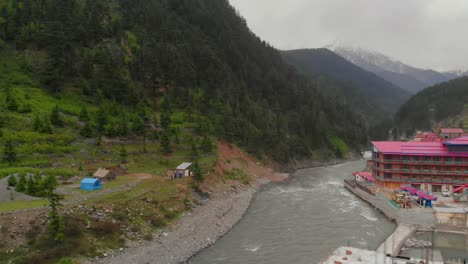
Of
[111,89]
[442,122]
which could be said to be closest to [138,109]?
[111,89]

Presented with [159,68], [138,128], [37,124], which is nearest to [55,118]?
[37,124]

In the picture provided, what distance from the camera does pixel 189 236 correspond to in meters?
43.0

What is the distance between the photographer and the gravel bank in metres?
35.6

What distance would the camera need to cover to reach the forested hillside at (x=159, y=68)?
85.6 meters

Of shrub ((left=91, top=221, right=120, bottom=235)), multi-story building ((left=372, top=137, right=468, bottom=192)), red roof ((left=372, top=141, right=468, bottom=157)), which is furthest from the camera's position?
red roof ((left=372, top=141, right=468, bottom=157))

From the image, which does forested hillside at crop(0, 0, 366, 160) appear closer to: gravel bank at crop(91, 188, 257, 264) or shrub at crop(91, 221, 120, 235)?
gravel bank at crop(91, 188, 257, 264)

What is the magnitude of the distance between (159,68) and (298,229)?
7539 cm

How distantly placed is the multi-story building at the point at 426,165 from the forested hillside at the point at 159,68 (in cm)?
4208

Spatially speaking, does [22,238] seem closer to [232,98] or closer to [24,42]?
[24,42]

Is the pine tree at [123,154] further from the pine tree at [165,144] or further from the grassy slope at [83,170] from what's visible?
the pine tree at [165,144]

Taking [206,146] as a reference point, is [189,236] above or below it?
below

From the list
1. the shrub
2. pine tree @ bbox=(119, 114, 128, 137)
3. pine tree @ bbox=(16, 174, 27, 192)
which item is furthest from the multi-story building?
pine tree @ bbox=(16, 174, 27, 192)

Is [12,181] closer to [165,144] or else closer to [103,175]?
[103,175]

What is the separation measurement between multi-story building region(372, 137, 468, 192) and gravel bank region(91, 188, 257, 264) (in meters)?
31.3
